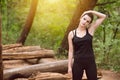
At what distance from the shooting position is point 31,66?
33.9 ft

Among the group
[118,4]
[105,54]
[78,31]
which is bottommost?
[105,54]

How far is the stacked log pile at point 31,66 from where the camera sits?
959 cm

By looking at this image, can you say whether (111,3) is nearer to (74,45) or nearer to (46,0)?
(46,0)

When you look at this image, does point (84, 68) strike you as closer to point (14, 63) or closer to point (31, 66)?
point (31, 66)

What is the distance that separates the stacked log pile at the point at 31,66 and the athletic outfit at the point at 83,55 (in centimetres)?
223

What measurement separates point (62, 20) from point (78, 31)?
15.1m

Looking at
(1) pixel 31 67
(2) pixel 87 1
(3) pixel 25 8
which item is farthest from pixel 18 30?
(1) pixel 31 67

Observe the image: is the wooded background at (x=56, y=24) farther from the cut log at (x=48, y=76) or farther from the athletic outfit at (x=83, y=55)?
the athletic outfit at (x=83, y=55)

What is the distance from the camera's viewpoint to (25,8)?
979 inches

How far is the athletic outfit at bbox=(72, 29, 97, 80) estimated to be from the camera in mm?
7000

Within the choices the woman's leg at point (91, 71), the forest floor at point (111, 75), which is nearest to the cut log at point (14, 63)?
the forest floor at point (111, 75)

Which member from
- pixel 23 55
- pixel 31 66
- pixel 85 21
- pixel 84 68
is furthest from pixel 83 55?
pixel 23 55

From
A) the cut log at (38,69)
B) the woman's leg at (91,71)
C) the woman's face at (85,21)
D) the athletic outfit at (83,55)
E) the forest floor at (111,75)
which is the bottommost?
the forest floor at (111,75)

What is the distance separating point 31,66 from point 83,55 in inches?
141
